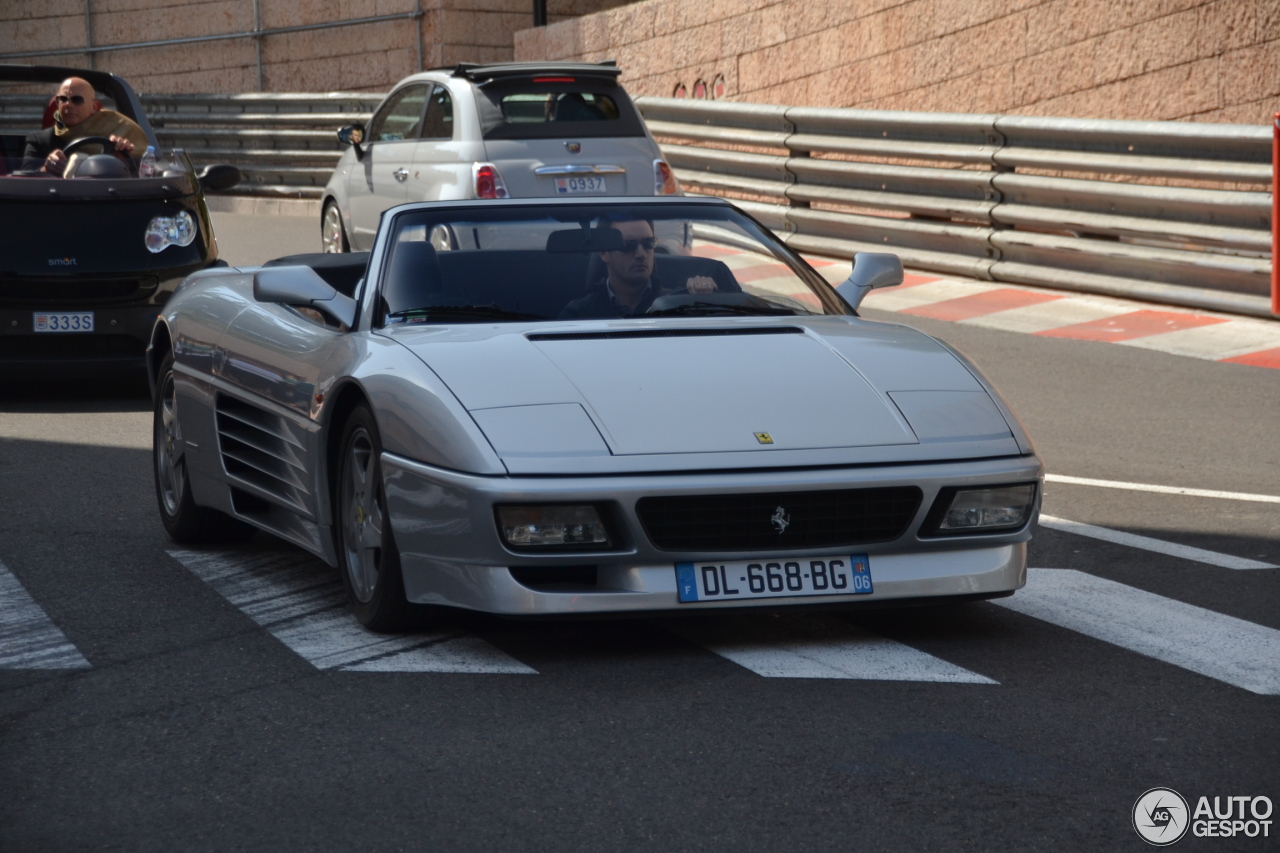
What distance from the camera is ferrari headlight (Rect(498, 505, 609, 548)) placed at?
4.65 metres

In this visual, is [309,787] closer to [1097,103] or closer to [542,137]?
[542,137]

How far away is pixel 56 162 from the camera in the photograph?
10656 millimetres

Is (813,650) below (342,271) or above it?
below

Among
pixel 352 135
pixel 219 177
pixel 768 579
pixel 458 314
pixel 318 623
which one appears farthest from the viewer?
pixel 352 135

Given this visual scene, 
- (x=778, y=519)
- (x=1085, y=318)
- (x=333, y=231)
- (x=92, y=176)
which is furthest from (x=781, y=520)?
(x=333, y=231)

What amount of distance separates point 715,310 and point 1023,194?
7.99 m

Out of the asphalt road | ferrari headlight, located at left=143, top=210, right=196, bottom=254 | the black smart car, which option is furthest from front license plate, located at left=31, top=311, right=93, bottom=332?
the asphalt road

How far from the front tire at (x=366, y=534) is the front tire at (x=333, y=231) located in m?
10.2

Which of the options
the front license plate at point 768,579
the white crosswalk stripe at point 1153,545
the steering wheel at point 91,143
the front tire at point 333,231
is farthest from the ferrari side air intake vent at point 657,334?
the front tire at point 333,231

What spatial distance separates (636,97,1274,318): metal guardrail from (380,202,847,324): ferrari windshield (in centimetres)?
635

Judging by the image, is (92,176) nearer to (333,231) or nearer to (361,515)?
(333,231)

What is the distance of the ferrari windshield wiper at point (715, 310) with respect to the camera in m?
5.67

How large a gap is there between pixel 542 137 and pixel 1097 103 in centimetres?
452

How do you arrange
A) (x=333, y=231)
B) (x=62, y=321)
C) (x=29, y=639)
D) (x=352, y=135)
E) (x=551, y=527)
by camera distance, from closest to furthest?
(x=551, y=527) → (x=29, y=639) → (x=62, y=321) → (x=352, y=135) → (x=333, y=231)
